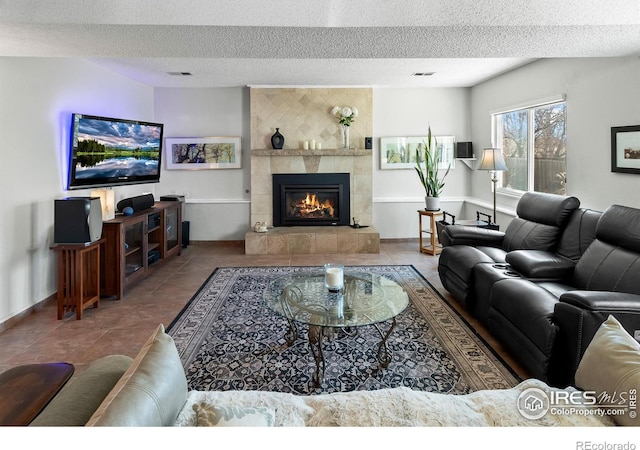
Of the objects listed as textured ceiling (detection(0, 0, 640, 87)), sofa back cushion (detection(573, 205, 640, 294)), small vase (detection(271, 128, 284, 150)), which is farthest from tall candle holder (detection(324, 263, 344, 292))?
small vase (detection(271, 128, 284, 150))

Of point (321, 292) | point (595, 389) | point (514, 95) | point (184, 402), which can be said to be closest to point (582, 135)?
point (514, 95)

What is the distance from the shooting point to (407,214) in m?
6.92

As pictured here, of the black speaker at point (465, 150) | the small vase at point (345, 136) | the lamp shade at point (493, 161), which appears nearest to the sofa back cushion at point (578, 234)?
the lamp shade at point (493, 161)

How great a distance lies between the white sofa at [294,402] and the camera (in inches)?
39.8

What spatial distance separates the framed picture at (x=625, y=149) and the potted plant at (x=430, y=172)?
2.68 metres

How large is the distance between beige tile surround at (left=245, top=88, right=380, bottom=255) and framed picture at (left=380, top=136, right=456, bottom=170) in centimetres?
36

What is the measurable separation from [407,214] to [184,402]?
606 cm

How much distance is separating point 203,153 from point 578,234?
542 cm

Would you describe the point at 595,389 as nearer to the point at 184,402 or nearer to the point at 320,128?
the point at 184,402

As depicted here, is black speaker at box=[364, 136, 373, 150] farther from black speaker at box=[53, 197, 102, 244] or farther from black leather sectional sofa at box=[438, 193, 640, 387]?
black speaker at box=[53, 197, 102, 244]

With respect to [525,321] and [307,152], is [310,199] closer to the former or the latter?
[307,152]

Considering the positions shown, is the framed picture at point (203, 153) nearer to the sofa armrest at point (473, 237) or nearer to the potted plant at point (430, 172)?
the potted plant at point (430, 172)

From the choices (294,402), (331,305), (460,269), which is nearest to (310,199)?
(460,269)

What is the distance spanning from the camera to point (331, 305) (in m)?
2.62
